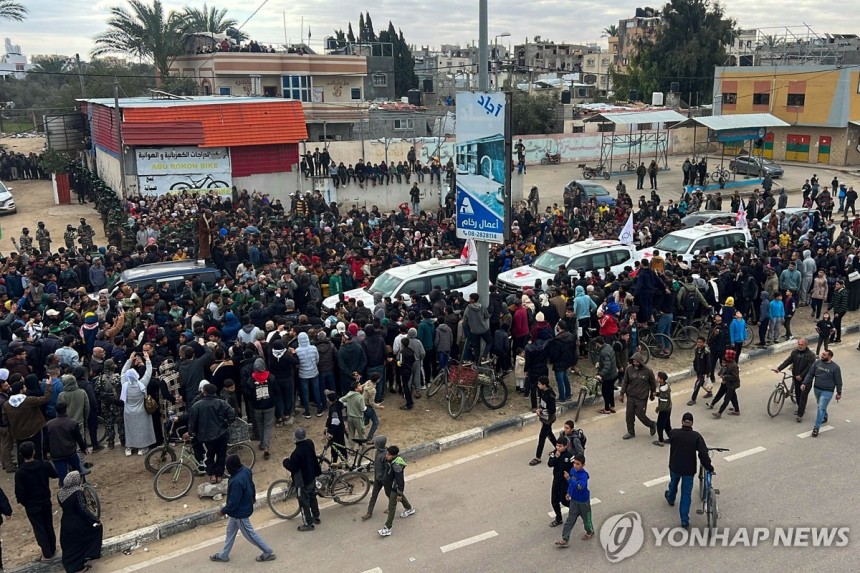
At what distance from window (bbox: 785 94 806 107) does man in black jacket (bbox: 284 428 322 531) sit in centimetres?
4819

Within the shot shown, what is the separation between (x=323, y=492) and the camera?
394 inches

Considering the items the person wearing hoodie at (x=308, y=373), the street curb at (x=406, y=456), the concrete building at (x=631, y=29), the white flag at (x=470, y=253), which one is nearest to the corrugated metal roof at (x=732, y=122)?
the street curb at (x=406, y=456)

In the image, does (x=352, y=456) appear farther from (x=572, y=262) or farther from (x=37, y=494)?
(x=572, y=262)

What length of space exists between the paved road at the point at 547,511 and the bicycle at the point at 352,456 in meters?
0.60

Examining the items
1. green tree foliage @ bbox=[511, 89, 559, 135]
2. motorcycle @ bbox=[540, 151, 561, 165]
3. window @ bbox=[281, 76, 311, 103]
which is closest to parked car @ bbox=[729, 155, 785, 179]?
motorcycle @ bbox=[540, 151, 561, 165]

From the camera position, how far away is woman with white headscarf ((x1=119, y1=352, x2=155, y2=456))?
10.8m

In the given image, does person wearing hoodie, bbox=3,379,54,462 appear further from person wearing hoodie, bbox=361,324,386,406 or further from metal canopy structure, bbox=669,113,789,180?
metal canopy structure, bbox=669,113,789,180

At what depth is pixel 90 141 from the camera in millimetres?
37781

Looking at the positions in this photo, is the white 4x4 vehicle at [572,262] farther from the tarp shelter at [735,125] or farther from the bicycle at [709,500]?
the tarp shelter at [735,125]

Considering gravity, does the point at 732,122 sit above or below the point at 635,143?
above

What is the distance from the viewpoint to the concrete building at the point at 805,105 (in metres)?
46.2

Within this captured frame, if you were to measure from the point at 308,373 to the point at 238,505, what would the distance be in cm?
392

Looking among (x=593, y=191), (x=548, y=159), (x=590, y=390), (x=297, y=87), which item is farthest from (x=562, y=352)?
(x=297, y=87)

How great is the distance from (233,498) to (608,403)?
7.06 metres
